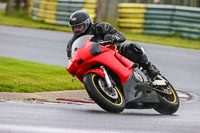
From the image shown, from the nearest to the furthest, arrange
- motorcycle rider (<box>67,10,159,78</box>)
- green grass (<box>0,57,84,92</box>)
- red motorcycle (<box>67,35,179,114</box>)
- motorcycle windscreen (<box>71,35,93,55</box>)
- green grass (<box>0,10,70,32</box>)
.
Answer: red motorcycle (<box>67,35,179,114</box>)
motorcycle windscreen (<box>71,35,93,55</box>)
motorcycle rider (<box>67,10,159,78</box>)
green grass (<box>0,57,84,92</box>)
green grass (<box>0,10,70,32</box>)

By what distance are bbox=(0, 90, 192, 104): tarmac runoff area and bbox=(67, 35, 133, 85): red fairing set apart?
130cm

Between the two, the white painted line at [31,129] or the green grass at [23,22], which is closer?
the white painted line at [31,129]

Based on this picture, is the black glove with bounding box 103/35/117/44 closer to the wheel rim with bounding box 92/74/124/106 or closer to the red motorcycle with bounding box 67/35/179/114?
the red motorcycle with bounding box 67/35/179/114

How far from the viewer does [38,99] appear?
352 inches

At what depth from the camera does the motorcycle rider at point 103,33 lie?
8117mm

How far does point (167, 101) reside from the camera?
27.1 ft

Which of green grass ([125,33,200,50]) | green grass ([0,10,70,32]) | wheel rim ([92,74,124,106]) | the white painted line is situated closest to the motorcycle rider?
wheel rim ([92,74,124,106])

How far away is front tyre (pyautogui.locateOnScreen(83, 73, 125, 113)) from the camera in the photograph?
23.8 feet

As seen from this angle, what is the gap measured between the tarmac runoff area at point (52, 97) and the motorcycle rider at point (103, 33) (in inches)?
41.0

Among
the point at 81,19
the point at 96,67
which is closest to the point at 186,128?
the point at 96,67

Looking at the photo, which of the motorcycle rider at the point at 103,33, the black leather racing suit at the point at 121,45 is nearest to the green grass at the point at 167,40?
the black leather racing suit at the point at 121,45

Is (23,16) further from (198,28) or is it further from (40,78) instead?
(40,78)

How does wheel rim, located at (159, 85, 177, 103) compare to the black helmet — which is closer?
the black helmet

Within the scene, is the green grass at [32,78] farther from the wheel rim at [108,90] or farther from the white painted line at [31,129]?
the white painted line at [31,129]
